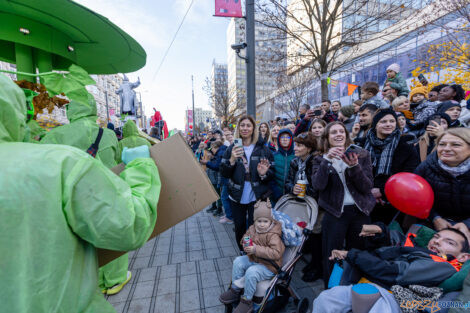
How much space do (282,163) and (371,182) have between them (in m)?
1.37

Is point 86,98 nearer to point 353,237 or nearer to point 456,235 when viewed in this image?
point 353,237

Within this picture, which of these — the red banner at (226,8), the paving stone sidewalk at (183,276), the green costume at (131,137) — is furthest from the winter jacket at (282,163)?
the red banner at (226,8)

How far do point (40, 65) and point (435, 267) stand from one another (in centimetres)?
465

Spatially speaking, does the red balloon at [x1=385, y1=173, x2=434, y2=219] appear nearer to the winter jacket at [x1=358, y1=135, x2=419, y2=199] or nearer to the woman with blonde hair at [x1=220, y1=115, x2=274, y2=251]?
the winter jacket at [x1=358, y1=135, x2=419, y2=199]

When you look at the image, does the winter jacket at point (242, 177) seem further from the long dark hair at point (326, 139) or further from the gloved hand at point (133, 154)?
the gloved hand at point (133, 154)

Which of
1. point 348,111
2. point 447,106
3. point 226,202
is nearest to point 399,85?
point 348,111

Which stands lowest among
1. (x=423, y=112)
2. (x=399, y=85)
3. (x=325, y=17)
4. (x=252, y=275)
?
(x=252, y=275)

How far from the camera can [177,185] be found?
1332 millimetres

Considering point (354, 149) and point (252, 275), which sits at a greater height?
point (354, 149)

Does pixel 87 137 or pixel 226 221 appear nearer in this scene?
pixel 87 137

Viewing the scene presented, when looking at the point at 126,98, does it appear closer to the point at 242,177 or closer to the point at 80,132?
the point at 80,132

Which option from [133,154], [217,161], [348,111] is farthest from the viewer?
[348,111]

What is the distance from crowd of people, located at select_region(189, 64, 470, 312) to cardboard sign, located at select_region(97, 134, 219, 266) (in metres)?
1.35

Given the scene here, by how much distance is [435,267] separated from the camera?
1.53 meters
